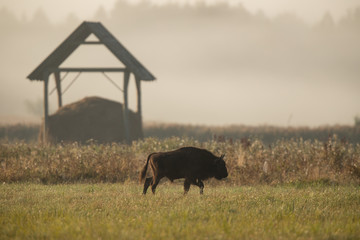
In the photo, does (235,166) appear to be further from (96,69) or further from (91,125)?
(91,125)

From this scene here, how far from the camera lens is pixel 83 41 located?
24.8 metres

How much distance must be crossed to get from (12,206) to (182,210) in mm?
3871

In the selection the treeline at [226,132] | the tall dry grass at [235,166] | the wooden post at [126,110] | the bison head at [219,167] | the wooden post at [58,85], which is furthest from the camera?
the treeline at [226,132]

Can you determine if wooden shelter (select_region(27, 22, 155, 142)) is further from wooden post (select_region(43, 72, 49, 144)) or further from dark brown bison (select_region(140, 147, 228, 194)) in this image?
dark brown bison (select_region(140, 147, 228, 194))

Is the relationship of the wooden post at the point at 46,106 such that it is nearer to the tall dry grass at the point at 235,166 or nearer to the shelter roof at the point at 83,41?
the shelter roof at the point at 83,41

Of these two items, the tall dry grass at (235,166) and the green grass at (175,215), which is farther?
the tall dry grass at (235,166)

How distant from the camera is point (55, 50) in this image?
25.5 metres

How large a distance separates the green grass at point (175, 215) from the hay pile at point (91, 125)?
1263 cm

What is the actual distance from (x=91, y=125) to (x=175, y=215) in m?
17.9

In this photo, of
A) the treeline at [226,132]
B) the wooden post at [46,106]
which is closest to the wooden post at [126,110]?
the wooden post at [46,106]

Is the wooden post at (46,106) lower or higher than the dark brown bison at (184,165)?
higher

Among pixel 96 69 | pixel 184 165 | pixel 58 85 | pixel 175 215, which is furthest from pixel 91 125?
pixel 175 215

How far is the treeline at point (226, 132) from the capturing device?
3644 centimetres

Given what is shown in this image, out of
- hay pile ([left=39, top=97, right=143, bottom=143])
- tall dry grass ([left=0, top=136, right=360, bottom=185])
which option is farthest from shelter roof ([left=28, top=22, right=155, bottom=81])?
tall dry grass ([left=0, top=136, right=360, bottom=185])
